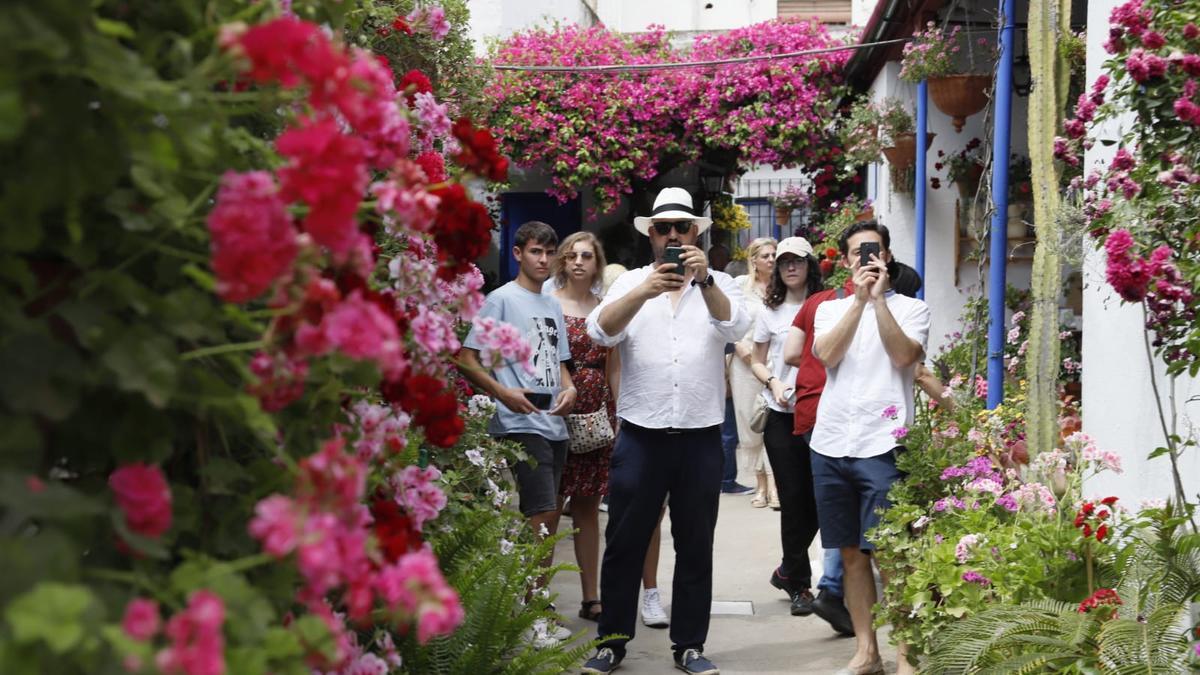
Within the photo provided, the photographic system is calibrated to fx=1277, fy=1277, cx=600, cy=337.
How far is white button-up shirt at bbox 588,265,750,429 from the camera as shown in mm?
5137

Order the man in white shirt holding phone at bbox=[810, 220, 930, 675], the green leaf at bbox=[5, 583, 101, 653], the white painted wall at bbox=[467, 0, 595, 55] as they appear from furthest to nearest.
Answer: the white painted wall at bbox=[467, 0, 595, 55] < the man in white shirt holding phone at bbox=[810, 220, 930, 675] < the green leaf at bbox=[5, 583, 101, 653]

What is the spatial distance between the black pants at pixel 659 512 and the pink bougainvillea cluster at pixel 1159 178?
1.97 m

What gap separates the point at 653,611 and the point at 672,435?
1366mm

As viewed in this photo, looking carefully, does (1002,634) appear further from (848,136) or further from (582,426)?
(848,136)

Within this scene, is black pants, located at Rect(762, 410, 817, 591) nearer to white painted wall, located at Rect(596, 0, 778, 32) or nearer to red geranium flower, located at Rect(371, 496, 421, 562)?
red geranium flower, located at Rect(371, 496, 421, 562)

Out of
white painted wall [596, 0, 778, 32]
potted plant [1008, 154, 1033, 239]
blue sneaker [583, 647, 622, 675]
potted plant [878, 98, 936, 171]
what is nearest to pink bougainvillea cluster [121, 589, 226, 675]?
blue sneaker [583, 647, 622, 675]

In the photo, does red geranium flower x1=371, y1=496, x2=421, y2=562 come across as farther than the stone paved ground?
No

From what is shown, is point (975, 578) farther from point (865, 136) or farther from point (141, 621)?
point (865, 136)

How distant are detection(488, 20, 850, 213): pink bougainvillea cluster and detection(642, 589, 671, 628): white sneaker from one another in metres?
8.98

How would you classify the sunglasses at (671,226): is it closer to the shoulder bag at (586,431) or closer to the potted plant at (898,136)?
the shoulder bag at (586,431)

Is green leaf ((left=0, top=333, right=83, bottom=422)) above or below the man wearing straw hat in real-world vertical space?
above

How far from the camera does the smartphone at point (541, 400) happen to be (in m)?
5.60

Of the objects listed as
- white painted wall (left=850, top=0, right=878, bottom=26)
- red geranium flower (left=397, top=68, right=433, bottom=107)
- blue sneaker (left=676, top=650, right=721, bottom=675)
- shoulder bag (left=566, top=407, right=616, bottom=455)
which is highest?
white painted wall (left=850, top=0, right=878, bottom=26)

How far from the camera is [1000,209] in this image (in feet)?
21.1
